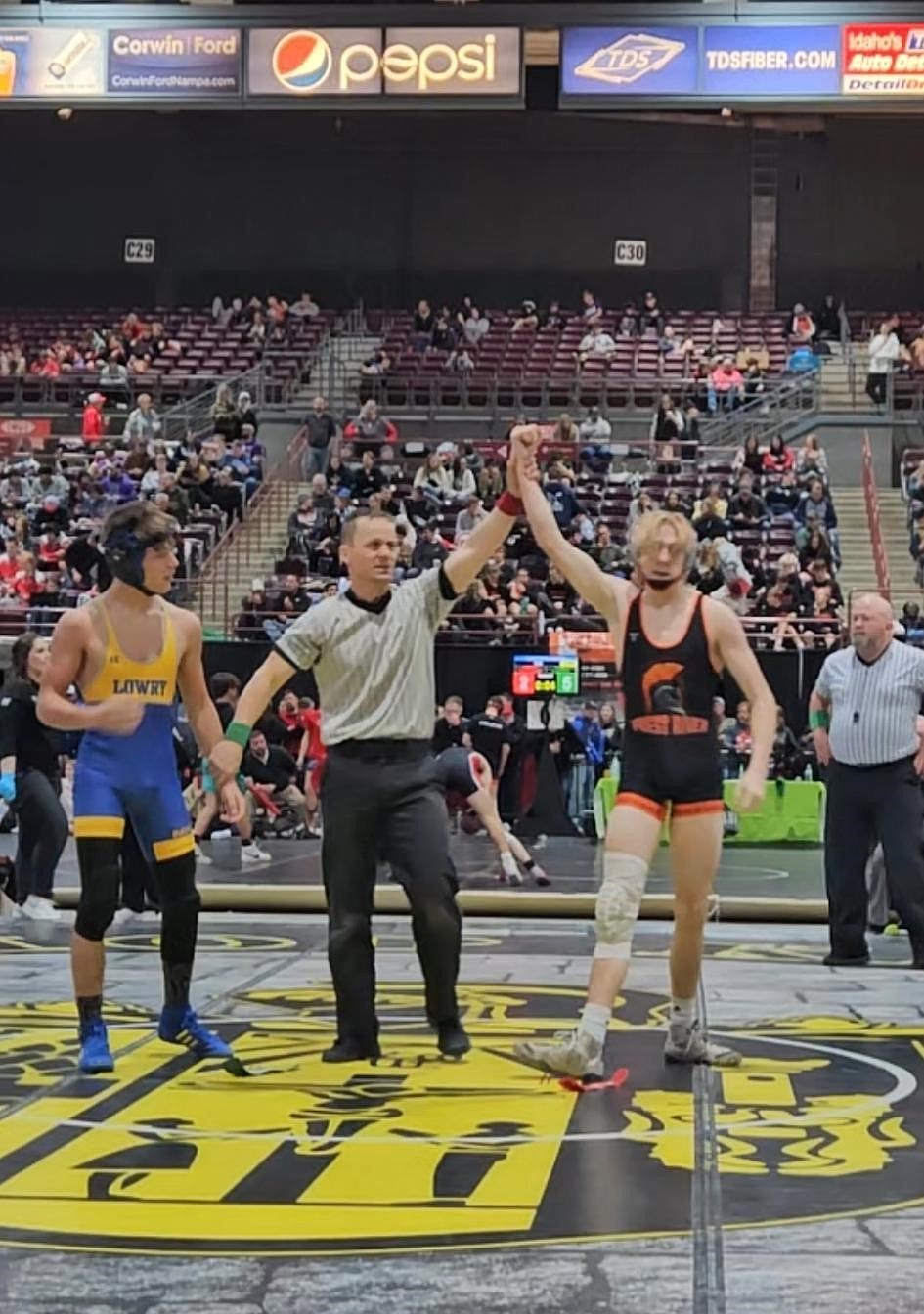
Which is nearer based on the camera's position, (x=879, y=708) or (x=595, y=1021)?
(x=595, y=1021)

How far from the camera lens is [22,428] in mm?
31188

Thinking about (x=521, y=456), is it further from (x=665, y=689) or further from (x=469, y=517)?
(x=469, y=517)

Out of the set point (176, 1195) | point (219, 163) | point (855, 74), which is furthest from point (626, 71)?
point (176, 1195)

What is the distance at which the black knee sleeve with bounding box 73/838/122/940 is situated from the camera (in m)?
6.03

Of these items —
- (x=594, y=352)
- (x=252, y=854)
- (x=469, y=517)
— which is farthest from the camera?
(x=594, y=352)

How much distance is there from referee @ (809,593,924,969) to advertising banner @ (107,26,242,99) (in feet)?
82.8

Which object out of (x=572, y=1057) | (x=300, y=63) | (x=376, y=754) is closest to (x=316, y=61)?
(x=300, y=63)

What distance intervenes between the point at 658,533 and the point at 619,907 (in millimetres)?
1105

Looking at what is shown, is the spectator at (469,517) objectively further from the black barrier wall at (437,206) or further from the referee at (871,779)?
the black barrier wall at (437,206)

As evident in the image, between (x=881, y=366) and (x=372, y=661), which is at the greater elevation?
(x=881, y=366)

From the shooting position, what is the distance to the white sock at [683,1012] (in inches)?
237

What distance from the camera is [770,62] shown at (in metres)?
31.2

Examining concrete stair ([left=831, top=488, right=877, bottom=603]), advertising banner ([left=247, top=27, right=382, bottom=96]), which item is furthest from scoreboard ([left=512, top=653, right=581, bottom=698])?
advertising banner ([left=247, top=27, right=382, bottom=96])

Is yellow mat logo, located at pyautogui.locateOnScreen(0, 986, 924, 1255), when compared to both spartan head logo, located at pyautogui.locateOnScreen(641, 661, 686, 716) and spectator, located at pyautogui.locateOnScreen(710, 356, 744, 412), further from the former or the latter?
spectator, located at pyautogui.locateOnScreen(710, 356, 744, 412)
